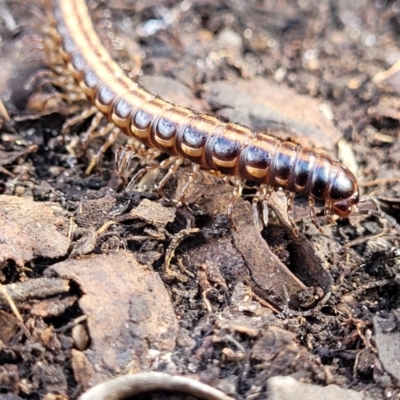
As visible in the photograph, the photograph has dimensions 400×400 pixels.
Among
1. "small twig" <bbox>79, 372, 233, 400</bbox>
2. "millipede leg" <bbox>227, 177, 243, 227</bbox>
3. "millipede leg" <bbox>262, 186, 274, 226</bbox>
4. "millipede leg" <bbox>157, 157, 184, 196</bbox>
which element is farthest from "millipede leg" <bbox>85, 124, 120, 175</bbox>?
"small twig" <bbox>79, 372, 233, 400</bbox>

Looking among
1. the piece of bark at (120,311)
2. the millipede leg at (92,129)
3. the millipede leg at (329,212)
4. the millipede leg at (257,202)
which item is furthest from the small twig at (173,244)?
the millipede leg at (92,129)

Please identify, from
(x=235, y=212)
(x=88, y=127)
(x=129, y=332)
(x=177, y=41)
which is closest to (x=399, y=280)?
(x=235, y=212)

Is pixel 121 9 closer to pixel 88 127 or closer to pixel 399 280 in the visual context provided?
pixel 88 127

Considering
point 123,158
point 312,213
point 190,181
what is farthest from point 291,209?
point 123,158

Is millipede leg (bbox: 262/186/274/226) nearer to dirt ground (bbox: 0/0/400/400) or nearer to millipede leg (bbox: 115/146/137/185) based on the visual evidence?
dirt ground (bbox: 0/0/400/400)

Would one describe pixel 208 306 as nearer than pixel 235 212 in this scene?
Yes

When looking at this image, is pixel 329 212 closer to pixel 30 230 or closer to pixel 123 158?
pixel 123 158

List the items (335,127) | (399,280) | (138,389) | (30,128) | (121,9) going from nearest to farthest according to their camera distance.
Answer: (138,389)
(399,280)
(30,128)
(335,127)
(121,9)
